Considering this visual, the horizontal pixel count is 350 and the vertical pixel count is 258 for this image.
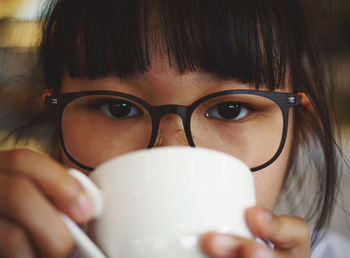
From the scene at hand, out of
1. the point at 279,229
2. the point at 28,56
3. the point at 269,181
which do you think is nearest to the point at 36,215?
the point at 279,229

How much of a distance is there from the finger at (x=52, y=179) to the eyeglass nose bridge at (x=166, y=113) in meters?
0.31

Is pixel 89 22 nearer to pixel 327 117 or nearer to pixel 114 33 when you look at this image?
pixel 114 33

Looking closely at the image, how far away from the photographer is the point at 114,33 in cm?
80

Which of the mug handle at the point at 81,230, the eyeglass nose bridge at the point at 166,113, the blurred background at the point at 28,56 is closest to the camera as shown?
the mug handle at the point at 81,230

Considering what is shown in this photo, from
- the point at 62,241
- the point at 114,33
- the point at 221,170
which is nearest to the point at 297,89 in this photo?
the point at 114,33

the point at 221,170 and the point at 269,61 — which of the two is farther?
the point at 269,61

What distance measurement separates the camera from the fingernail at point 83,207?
0.41m

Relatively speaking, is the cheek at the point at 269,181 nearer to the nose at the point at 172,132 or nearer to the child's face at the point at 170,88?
the child's face at the point at 170,88

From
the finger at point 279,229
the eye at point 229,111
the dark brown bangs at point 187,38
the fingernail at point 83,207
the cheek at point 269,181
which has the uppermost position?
the dark brown bangs at point 187,38

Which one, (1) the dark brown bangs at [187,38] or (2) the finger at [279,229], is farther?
(1) the dark brown bangs at [187,38]

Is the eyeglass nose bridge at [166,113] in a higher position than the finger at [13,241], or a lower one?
higher

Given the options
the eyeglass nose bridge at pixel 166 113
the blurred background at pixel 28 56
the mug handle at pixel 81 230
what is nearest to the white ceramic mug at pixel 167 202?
the mug handle at pixel 81 230

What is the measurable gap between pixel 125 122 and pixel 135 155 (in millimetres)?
421

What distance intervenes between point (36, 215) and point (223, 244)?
0.21 m
